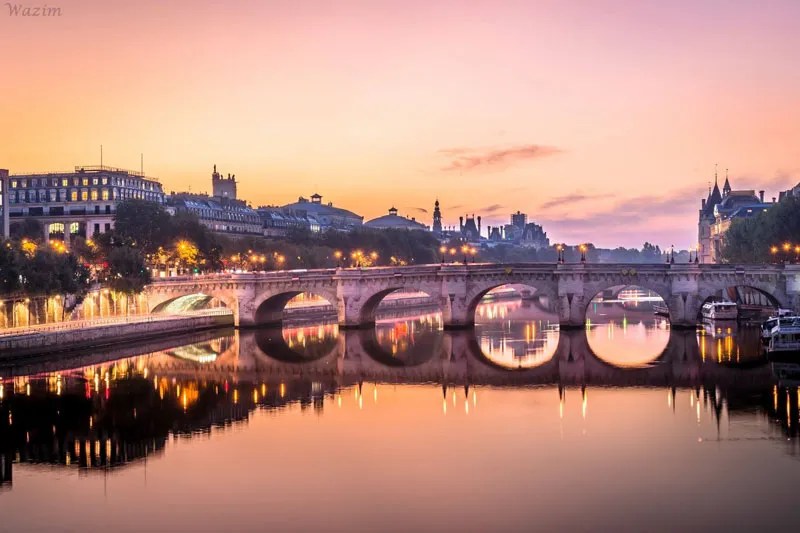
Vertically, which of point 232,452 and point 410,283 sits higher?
point 410,283

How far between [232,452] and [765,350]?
47.6m

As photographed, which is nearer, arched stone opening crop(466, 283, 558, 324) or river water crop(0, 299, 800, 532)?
river water crop(0, 299, 800, 532)

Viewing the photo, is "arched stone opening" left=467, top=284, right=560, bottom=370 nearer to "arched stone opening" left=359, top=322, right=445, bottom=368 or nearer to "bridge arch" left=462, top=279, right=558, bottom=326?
"bridge arch" left=462, top=279, right=558, bottom=326

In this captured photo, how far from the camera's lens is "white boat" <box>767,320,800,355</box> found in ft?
216

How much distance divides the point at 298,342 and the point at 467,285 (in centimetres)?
1809

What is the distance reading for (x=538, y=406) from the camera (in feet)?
169

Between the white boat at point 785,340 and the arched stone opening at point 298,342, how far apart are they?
3425cm

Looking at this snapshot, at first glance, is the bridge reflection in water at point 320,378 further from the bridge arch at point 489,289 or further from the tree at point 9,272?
the tree at point 9,272

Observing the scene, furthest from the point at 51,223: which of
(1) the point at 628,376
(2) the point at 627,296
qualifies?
(1) the point at 628,376

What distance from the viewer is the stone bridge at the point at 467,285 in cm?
8450

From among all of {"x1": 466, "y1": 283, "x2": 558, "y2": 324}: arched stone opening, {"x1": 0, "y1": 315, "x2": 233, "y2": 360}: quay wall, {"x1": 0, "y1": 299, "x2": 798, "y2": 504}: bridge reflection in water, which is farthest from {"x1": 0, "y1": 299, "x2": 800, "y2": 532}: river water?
{"x1": 466, "y1": 283, "x2": 558, "y2": 324}: arched stone opening

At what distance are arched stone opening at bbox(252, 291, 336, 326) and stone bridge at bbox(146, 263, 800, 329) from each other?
165 mm

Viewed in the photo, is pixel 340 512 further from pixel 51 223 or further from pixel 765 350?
pixel 51 223

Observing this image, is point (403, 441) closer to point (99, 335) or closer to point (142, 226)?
point (99, 335)
